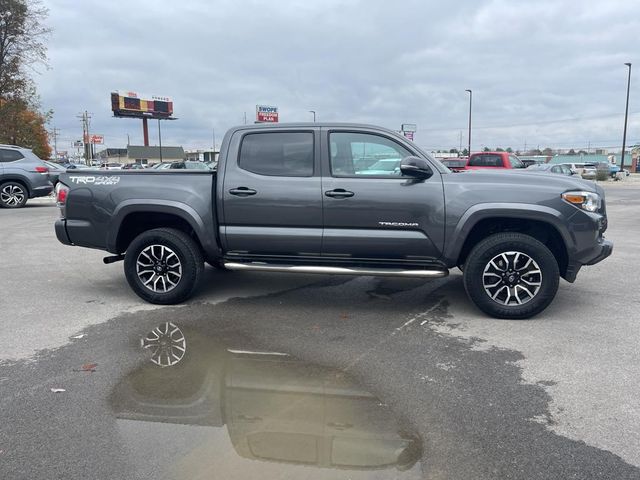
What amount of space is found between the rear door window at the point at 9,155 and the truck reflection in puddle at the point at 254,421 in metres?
14.0

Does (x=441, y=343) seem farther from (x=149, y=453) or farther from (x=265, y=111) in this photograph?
(x=265, y=111)

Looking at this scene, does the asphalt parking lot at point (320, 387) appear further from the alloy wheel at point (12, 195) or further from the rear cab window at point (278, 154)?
the alloy wheel at point (12, 195)

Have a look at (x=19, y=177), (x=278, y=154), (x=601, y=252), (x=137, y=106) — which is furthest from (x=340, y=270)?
(x=137, y=106)

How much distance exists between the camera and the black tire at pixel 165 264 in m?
5.45

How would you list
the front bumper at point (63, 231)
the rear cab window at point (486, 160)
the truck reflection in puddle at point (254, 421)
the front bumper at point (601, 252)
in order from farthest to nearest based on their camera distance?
the rear cab window at point (486, 160) < the front bumper at point (63, 231) < the front bumper at point (601, 252) < the truck reflection in puddle at point (254, 421)

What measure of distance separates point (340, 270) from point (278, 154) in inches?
54.8

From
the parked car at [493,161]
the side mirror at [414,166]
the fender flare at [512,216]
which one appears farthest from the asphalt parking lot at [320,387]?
the parked car at [493,161]

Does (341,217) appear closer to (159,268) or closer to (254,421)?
(159,268)

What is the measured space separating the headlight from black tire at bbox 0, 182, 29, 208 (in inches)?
626

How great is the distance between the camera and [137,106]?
Answer: 85.3 meters

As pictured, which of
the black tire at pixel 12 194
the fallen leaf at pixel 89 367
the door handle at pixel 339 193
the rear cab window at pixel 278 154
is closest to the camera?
the fallen leaf at pixel 89 367

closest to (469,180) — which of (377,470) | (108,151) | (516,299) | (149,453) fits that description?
(516,299)

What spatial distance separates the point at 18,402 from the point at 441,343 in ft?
10.7

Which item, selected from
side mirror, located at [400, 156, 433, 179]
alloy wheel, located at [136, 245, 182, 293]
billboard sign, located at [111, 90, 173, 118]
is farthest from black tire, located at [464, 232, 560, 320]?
billboard sign, located at [111, 90, 173, 118]
